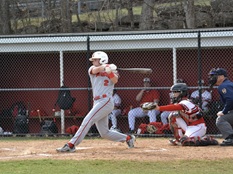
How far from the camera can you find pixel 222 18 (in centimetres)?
2283

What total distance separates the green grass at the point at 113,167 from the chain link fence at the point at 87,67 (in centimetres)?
539

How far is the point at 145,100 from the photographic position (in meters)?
16.3

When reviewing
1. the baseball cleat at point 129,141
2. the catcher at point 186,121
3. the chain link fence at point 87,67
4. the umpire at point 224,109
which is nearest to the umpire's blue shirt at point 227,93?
the umpire at point 224,109

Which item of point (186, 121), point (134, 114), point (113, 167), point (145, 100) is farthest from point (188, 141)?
point (145, 100)

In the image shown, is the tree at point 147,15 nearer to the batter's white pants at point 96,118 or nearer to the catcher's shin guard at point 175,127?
the catcher's shin guard at point 175,127

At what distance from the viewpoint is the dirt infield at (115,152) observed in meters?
10.1

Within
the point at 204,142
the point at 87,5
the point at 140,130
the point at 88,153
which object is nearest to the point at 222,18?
the point at 87,5

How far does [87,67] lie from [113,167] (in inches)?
247

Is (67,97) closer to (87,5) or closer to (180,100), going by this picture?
(180,100)

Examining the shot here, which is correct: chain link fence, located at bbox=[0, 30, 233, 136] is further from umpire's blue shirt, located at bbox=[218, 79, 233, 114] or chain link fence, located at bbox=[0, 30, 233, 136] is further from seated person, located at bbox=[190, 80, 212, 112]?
umpire's blue shirt, located at bbox=[218, 79, 233, 114]

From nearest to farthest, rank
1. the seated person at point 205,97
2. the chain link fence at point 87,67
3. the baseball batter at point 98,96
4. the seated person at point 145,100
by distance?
the baseball batter at point 98,96 → the seated person at point 205,97 → the chain link fence at point 87,67 → the seated person at point 145,100

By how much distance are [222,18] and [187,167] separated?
47.7 ft

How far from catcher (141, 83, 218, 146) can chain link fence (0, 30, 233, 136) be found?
10.3 ft

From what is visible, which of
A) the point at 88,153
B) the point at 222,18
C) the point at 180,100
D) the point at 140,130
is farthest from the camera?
the point at 222,18
